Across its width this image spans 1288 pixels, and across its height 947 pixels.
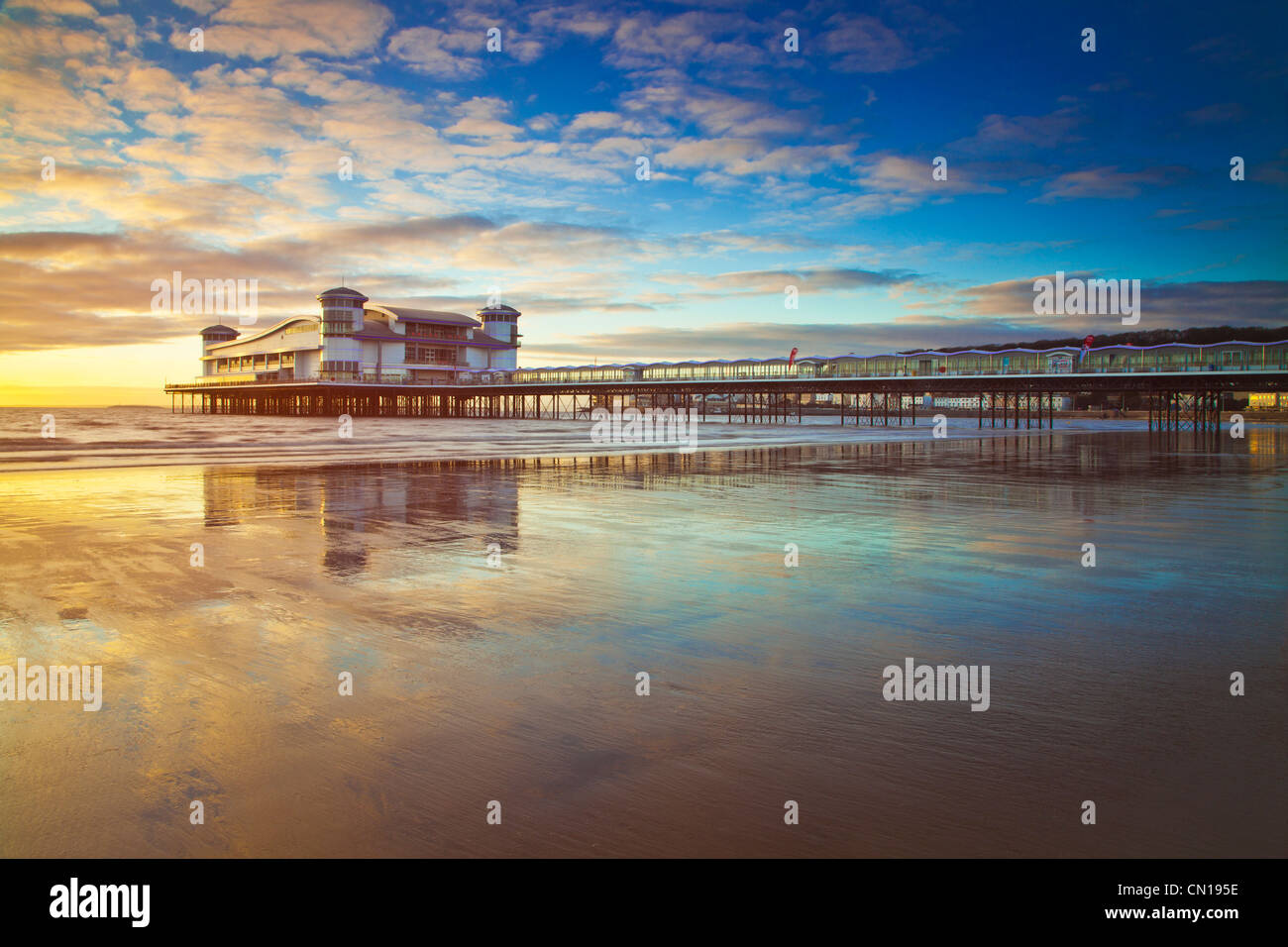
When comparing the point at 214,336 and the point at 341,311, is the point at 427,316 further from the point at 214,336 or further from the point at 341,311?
the point at 214,336

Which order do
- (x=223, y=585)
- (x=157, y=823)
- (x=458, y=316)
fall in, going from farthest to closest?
(x=458, y=316)
(x=223, y=585)
(x=157, y=823)

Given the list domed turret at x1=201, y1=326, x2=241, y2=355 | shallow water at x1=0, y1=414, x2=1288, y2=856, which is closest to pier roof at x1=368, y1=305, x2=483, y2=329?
domed turret at x1=201, y1=326, x2=241, y2=355

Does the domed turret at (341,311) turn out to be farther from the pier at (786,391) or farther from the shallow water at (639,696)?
the shallow water at (639,696)

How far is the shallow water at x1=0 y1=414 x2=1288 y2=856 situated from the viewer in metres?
3.37

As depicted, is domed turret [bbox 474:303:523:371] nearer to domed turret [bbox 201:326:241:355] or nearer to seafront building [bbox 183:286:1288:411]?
seafront building [bbox 183:286:1288:411]

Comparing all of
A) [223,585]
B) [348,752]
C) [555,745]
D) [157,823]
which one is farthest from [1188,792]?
[223,585]

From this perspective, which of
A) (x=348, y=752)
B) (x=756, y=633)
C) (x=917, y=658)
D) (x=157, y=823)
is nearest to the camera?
(x=157, y=823)

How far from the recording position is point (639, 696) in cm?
487

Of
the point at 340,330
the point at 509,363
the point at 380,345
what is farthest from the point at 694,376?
the point at 340,330

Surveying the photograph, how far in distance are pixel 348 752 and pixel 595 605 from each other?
10.6 ft

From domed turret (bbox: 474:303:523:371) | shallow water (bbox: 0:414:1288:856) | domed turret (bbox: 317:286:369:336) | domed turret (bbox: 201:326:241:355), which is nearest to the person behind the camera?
shallow water (bbox: 0:414:1288:856)

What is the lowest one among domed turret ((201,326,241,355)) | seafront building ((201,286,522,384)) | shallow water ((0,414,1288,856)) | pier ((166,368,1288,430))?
shallow water ((0,414,1288,856))

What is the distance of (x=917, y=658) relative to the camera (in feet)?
18.1

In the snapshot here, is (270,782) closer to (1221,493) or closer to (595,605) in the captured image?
(595,605)
